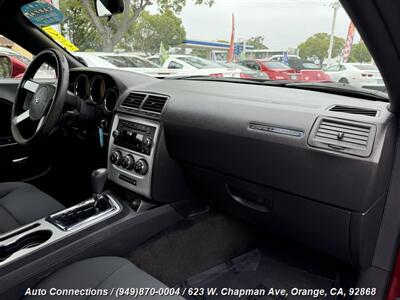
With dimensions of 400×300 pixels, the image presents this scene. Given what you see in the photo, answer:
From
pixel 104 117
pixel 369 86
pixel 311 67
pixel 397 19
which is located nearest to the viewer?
pixel 397 19

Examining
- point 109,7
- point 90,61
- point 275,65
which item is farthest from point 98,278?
point 275,65

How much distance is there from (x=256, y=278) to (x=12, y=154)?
5.72 ft

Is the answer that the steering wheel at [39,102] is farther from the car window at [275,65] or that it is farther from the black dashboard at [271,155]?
the car window at [275,65]

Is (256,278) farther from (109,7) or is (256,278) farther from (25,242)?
(109,7)

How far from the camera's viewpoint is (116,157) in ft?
5.81

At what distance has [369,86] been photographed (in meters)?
1.50

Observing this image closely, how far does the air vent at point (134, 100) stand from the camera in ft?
5.70

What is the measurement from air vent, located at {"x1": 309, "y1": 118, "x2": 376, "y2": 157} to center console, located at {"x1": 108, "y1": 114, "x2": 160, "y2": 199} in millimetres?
761

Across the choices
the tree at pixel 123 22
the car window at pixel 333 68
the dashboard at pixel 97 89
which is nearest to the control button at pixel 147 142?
the dashboard at pixel 97 89

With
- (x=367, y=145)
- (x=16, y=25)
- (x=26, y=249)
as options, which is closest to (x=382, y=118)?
(x=367, y=145)

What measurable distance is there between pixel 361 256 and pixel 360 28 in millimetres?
906

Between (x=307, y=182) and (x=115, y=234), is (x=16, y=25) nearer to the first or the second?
(x=115, y=234)

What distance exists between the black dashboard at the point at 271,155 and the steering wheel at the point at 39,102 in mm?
334

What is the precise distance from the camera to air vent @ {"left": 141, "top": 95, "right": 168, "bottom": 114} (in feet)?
5.41
